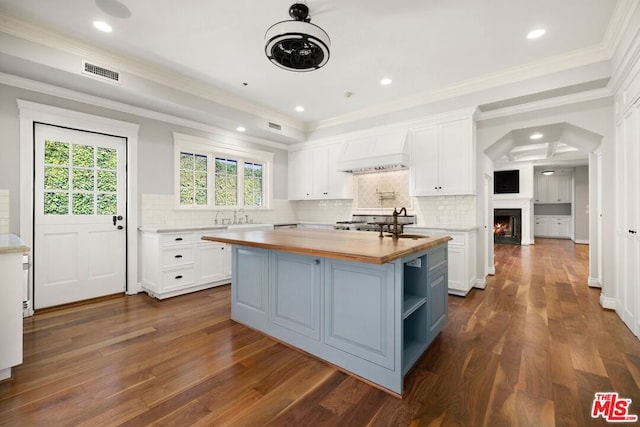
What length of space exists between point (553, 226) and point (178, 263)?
12.3 meters

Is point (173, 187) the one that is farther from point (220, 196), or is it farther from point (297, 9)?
point (297, 9)

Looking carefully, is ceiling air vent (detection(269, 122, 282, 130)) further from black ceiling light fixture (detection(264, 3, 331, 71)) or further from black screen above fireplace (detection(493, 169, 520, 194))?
black screen above fireplace (detection(493, 169, 520, 194))

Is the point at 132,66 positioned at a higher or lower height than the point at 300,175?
higher

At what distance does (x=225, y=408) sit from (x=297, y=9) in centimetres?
296

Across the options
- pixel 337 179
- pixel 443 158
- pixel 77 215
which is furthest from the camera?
pixel 337 179

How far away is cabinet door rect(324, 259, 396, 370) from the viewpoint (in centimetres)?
188

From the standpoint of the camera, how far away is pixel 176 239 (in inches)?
156

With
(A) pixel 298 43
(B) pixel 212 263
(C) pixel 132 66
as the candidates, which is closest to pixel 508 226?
(B) pixel 212 263

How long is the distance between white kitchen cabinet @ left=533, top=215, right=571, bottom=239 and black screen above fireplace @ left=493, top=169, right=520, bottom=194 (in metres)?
2.55

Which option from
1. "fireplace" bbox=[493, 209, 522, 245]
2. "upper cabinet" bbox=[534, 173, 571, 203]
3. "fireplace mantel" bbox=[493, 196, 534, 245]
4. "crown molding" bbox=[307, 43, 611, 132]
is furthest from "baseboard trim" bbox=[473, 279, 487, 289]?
"upper cabinet" bbox=[534, 173, 571, 203]

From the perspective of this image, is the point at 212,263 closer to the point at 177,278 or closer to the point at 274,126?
the point at 177,278

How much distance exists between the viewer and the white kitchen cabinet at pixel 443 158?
404 centimetres

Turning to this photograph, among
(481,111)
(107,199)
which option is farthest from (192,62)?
(481,111)

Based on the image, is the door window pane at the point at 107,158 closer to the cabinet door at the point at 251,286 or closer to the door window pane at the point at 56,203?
the door window pane at the point at 56,203
